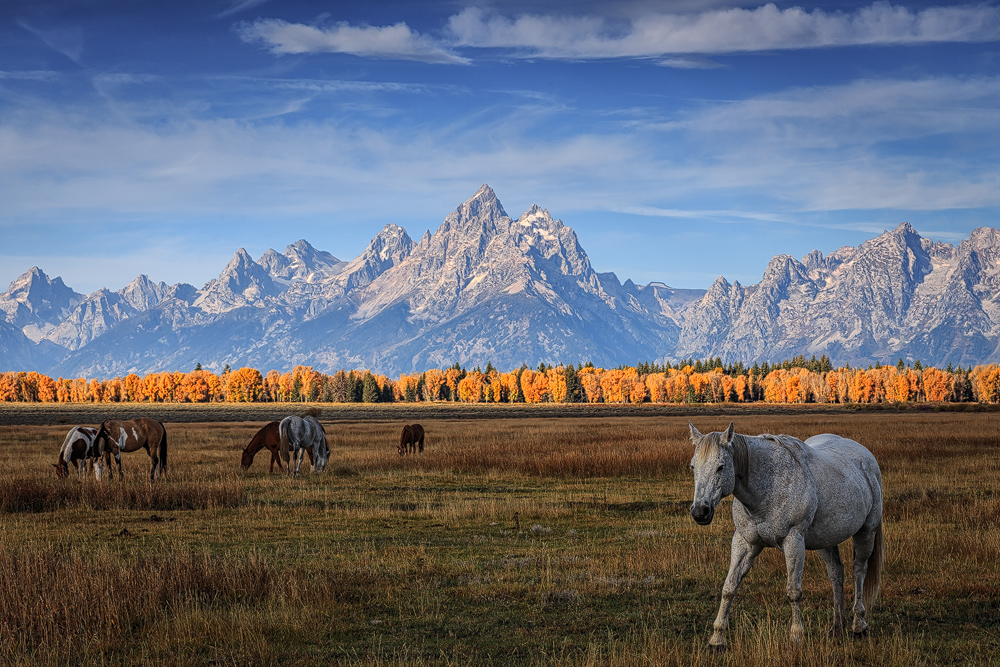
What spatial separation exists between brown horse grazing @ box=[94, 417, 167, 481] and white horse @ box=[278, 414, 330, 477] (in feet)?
14.2

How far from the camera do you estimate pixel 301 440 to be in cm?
2895

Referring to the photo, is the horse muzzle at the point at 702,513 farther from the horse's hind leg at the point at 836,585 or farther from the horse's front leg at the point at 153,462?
the horse's front leg at the point at 153,462

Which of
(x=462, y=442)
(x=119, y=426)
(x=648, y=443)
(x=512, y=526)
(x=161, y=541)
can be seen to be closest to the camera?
(x=161, y=541)

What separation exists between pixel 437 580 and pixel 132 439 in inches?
739

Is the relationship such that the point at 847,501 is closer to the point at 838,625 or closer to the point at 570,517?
the point at 838,625

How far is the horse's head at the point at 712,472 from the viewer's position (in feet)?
25.0

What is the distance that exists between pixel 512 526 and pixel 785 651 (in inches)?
398

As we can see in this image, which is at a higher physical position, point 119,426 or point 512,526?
point 119,426

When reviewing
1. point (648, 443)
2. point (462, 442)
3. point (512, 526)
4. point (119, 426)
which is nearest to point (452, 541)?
point (512, 526)

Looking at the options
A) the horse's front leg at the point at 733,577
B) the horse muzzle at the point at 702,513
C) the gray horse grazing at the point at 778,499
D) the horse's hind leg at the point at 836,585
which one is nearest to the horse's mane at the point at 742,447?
the gray horse grazing at the point at 778,499

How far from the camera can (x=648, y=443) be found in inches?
1516

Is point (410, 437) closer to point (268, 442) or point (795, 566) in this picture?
point (268, 442)

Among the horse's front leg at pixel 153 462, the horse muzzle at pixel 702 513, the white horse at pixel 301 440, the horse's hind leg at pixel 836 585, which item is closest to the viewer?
the horse muzzle at pixel 702 513

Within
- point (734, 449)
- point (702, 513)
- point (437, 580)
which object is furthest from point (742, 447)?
point (437, 580)
